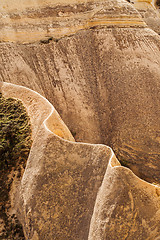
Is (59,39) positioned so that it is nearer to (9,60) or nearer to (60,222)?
(9,60)

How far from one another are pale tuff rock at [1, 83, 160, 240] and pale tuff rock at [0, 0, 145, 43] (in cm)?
650

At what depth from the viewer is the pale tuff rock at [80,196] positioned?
13.1 feet

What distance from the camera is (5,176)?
540cm

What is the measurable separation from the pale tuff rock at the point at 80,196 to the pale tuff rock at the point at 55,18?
650cm

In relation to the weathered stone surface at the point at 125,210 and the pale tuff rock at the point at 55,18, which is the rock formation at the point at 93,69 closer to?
the pale tuff rock at the point at 55,18

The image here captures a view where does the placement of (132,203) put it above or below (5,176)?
above

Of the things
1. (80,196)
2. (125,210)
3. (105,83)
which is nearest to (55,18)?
(105,83)

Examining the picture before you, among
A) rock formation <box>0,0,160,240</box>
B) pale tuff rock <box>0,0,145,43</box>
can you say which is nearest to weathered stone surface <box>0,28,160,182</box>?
rock formation <box>0,0,160,240</box>

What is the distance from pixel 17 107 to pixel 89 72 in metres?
4.89

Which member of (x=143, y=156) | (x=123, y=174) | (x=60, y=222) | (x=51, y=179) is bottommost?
(x=143, y=156)

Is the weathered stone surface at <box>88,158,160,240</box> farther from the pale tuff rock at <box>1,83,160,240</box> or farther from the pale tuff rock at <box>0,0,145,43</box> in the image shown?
the pale tuff rock at <box>0,0,145,43</box>

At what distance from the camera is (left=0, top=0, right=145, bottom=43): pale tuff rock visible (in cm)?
989

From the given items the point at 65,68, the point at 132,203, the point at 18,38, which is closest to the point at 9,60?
the point at 18,38

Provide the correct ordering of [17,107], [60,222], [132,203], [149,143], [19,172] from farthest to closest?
[149,143], [17,107], [19,172], [60,222], [132,203]
